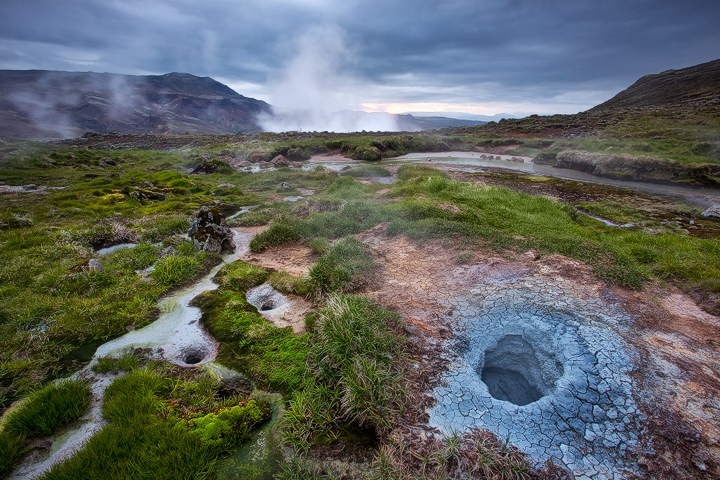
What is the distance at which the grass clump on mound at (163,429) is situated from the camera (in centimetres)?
352

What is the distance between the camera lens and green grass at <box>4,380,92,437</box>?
4.08 m

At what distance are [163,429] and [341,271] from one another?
4.42 m

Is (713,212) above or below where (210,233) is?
below

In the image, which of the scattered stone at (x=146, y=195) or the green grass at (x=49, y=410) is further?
the scattered stone at (x=146, y=195)

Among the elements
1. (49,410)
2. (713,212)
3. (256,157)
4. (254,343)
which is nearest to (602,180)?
(713,212)

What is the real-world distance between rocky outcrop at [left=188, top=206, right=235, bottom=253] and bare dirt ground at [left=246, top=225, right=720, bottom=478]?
4.45 ft

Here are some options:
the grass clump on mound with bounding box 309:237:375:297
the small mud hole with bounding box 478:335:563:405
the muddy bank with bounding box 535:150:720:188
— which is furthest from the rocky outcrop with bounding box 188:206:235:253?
the muddy bank with bounding box 535:150:720:188

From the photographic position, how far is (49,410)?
4227 mm

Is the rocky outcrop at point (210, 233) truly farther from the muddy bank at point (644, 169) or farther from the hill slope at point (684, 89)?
the hill slope at point (684, 89)

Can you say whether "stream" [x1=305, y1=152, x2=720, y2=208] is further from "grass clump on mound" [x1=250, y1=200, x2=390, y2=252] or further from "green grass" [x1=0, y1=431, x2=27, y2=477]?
"green grass" [x1=0, y1=431, x2=27, y2=477]

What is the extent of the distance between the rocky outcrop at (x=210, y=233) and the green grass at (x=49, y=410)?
5.59m

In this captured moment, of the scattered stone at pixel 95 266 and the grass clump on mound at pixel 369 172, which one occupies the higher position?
the grass clump on mound at pixel 369 172

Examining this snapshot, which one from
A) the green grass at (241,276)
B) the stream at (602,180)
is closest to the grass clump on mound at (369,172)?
the stream at (602,180)

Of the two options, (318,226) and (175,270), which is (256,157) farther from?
(175,270)
